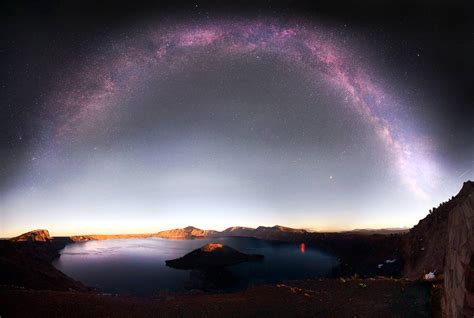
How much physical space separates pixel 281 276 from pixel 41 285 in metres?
67.3

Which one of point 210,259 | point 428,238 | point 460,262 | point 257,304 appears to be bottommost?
point 210,259

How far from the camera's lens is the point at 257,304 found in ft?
62.4

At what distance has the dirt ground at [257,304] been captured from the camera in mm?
16812

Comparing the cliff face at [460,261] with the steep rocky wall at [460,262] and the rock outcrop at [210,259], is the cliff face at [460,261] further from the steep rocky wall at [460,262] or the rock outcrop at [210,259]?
the rock outcrop at [210,259]

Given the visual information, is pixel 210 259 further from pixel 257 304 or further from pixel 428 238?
pixel 257 304

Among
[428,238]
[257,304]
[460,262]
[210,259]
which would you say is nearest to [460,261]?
[460,262]

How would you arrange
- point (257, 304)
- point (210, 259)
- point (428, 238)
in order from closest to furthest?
point (257, 304), point (428, 238), point (210, 259)

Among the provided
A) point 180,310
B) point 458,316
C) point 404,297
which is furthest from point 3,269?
point 458,316

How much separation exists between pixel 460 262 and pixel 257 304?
42.1 ft

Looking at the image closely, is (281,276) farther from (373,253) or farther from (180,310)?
(180,310)

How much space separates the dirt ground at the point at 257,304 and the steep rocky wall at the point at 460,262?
705 cm

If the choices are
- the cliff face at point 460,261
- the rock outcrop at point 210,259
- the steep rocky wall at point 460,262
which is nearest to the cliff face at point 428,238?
the cliff face at point 460,261

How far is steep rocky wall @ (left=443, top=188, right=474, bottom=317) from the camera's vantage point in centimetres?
833

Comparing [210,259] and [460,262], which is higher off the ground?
[460,262]
